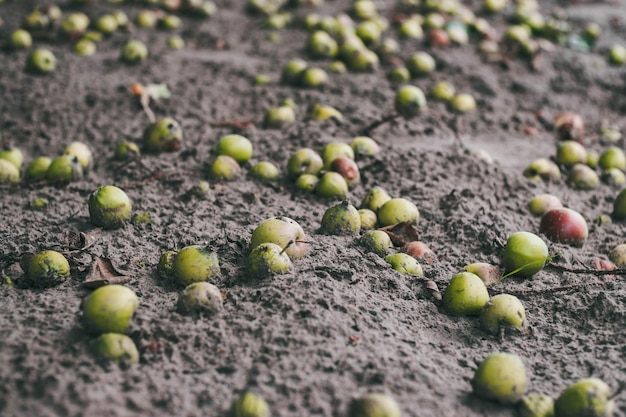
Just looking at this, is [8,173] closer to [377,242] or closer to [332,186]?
[332,186]

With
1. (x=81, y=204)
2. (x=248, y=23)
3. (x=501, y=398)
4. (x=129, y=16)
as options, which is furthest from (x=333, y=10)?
(x=501, y=398)

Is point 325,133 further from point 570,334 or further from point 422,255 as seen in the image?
point 570,334

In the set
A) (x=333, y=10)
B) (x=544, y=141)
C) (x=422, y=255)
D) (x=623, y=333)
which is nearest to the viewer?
(x=623, y=333)

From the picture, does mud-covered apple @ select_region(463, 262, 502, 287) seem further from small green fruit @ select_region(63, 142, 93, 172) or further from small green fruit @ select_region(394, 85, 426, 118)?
small green fruit @ select_region(63, 142, 93, 172)

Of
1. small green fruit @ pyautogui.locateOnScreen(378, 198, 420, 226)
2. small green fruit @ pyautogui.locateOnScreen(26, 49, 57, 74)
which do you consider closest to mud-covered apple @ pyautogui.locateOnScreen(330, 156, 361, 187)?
small green fruit @ pyautogui.locateOnScreen(378, 198, 420, 226)

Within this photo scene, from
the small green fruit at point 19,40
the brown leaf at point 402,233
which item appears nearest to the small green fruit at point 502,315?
the brown leaf at point 402,233
